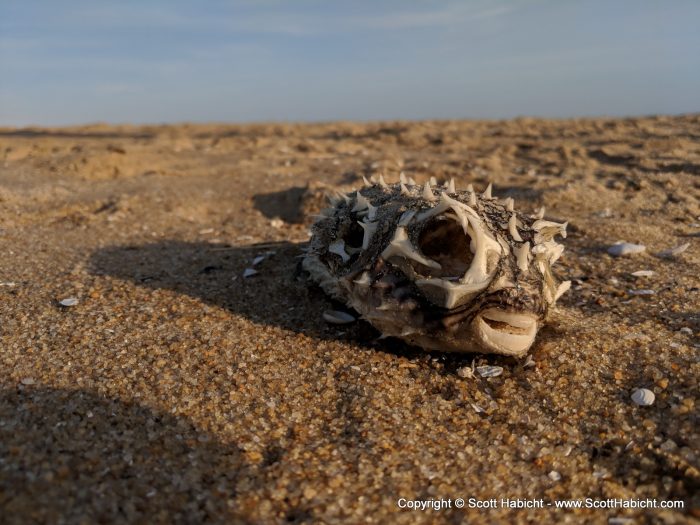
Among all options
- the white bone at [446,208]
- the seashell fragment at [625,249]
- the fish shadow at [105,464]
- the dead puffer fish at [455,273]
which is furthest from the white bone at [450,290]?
the seashell fragment at [625,249]

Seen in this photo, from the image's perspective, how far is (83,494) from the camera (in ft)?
5.41

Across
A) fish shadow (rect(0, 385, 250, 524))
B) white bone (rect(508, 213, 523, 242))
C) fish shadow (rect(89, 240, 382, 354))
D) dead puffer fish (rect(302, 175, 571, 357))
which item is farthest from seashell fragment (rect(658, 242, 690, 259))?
fish shadow (rect(0, 385, 250, 524))

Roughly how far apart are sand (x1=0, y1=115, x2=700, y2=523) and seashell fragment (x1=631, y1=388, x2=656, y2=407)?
0.03m

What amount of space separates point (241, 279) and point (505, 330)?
194 centimetres

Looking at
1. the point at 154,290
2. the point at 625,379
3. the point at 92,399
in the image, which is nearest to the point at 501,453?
the point at 625,379

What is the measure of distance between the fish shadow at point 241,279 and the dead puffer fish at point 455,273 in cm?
36

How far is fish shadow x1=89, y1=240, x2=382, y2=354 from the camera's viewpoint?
2.96 metres

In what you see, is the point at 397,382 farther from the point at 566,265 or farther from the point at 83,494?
the point at 566,265

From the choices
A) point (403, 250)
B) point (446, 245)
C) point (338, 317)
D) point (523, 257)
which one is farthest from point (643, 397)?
point (338, 317)

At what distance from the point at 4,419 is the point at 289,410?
3.46ft

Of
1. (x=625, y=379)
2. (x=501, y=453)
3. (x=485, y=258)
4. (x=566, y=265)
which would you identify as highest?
(x=485, y=258)

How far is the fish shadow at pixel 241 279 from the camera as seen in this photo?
2959 mm

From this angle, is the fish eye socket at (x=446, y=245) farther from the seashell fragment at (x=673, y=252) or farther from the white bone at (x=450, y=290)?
the seashell fragment at (x=673, y=252)

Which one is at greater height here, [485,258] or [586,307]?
[485,258]
